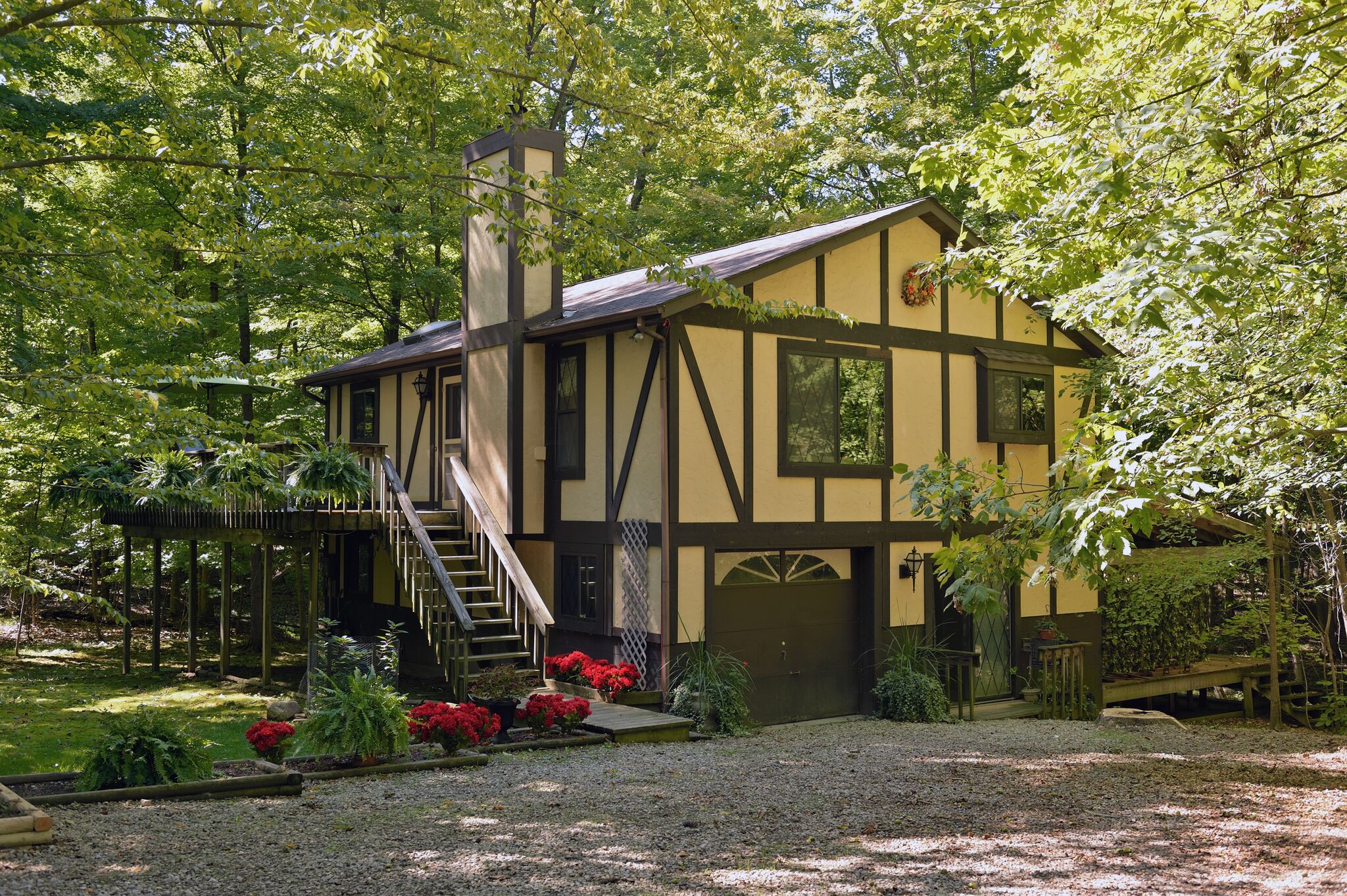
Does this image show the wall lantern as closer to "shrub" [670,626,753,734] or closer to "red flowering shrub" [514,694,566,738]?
"shrub" [670,626,753,734]

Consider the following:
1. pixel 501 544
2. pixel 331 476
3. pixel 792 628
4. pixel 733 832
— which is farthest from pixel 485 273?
pixel 733 832

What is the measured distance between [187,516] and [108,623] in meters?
8.96

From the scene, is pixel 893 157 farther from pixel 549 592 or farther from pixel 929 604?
pixel 549 592

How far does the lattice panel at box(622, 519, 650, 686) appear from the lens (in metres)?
12.8

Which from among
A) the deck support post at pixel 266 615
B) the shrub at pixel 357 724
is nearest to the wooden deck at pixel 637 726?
the shrub at pixel 357 724

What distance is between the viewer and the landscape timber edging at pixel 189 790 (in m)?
7.62

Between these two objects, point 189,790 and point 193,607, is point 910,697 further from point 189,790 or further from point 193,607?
point 193,607

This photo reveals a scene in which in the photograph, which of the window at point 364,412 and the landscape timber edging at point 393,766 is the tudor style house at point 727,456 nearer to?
the landscape timber edging at point 393,766

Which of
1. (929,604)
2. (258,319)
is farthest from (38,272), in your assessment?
(258,319)

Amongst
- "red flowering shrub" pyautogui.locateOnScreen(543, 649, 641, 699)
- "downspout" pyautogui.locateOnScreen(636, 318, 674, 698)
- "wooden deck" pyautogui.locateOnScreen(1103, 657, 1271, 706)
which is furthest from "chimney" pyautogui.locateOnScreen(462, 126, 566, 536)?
"wooden deck" pyautogui.locateOnScreen(1103, 657, 1271, 706)

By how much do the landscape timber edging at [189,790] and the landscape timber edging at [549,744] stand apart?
7.17ft

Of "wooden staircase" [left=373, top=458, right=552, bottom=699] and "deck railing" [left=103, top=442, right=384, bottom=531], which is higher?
"deck railing" [left=103, top=442, right=384, bottom=531]

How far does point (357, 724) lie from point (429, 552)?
3915 millimetres

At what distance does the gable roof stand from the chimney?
1.34ft
